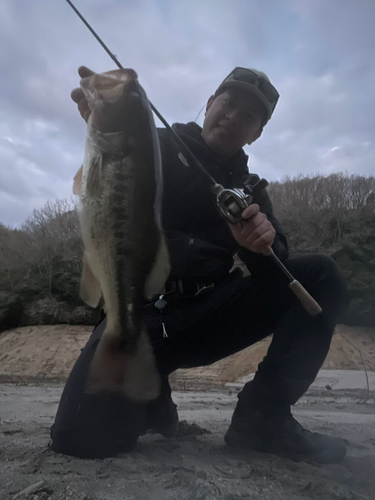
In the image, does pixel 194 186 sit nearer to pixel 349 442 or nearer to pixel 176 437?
pixel 176 437

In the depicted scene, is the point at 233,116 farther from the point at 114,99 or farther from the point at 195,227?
the point at 114,99

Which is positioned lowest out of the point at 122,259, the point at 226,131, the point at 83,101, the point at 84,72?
the point at 122,259

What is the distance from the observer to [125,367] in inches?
70.8

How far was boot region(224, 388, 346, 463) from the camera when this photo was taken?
2148 mm

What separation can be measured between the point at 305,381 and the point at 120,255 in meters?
1.52

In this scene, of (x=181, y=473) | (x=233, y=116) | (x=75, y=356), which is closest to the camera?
(x=181, y=473)

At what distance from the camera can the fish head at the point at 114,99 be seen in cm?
Answer: 166

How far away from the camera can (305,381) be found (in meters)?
2.37

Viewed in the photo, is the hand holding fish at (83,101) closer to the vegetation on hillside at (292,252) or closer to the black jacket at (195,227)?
the black jacket at (195,227)

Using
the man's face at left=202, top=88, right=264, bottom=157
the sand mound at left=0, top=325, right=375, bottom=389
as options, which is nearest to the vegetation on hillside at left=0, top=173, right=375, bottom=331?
the sand mound at left=0, top=325, right=375, bottom=389

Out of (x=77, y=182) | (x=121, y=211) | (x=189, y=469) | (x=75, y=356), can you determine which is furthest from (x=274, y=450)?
(x=75, y=356)

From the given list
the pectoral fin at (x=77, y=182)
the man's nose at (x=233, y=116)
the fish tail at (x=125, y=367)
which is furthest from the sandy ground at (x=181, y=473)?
the man's nose at (x=233, y=116)

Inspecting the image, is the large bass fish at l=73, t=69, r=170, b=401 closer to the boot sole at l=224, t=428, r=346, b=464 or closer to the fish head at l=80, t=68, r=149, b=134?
the fish head at l=80, t=68, r=149, b=134

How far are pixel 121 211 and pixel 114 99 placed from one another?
1.70 feet
